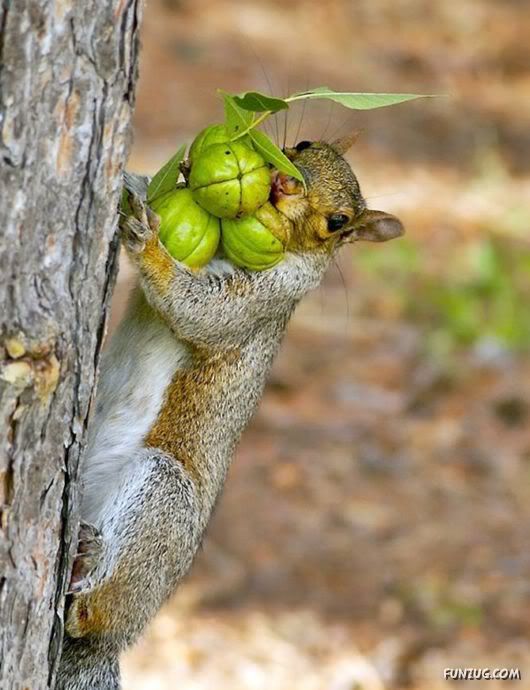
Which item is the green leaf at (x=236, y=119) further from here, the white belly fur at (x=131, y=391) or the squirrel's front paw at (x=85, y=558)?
the squirrel's front paw at (x=85, y=558)

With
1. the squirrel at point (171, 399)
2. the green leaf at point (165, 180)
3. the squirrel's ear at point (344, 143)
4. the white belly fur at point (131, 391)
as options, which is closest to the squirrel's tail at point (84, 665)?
the squirrel at point (171, 399)

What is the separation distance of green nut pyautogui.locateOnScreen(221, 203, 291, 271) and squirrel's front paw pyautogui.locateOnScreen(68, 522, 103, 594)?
2.56 ft

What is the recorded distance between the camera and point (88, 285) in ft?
7.61

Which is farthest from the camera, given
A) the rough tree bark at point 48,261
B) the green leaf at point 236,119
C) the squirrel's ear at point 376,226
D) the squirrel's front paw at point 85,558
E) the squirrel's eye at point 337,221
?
the squirrel's ear at point 376,226

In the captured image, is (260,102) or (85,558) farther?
(85,558)

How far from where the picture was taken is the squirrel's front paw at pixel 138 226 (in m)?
2.75

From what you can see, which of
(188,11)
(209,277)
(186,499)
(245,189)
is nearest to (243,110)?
(245,189)

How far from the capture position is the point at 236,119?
2721 millimetres

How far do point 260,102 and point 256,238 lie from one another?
1.45 ft

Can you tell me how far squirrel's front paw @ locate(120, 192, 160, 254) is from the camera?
2747 millimetres

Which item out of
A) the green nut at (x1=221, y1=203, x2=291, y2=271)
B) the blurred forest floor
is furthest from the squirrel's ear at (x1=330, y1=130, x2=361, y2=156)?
the green nut at (x1=221, y1=203, x2=291, y2=271)

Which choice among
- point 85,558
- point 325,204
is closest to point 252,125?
point 325,204

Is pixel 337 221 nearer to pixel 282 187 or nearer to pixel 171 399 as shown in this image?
pixel 282 187

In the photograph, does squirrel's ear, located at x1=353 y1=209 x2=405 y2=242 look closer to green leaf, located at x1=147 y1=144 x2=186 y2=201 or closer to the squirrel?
the squirrel
